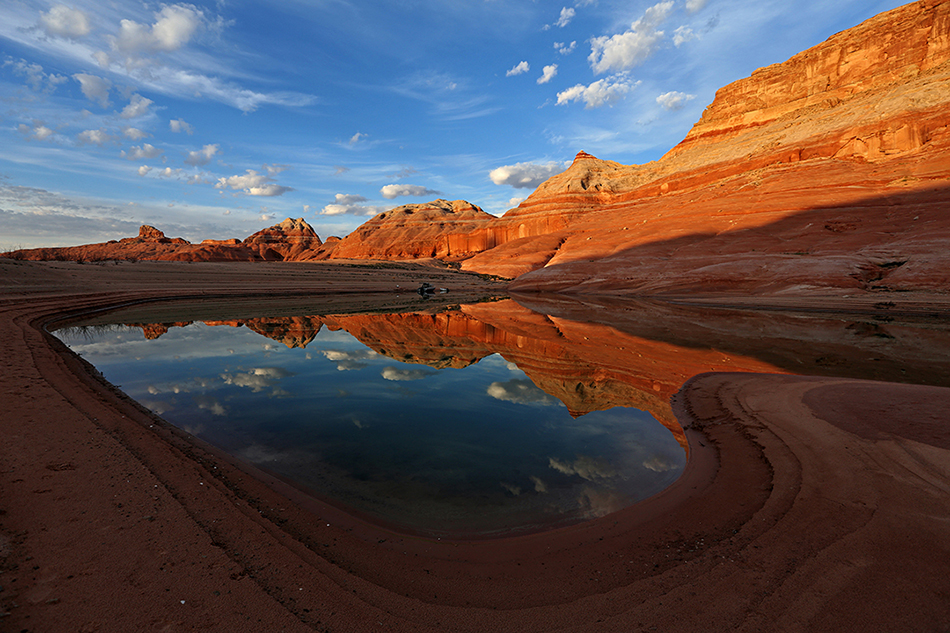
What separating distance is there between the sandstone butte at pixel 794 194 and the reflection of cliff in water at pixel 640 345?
595 inches

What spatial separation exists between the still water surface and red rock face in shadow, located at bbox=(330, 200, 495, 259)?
114 m

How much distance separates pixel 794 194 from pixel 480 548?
→ 67357mm

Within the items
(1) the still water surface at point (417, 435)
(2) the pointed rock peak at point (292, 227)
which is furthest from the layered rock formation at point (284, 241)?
(1) the still water surface at point (417, 435)

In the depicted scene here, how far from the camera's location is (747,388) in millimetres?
10781

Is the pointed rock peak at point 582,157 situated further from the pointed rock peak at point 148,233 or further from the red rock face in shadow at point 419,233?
the pointed rock peak at point 148,233

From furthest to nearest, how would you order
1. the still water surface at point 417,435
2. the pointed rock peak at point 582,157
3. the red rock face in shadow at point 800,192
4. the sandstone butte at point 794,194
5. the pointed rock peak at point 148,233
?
1. the pointed rock peak at point 148,233
2. the pointed rock peak at point 582,157
3. the red rock face in shadow at point 800,192
4. the sandstone butte at point 794,194
5. the still water surface at point 417,435

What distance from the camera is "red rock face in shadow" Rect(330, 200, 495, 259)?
13450 centimetres

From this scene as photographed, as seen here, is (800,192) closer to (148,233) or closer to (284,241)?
(284,241)

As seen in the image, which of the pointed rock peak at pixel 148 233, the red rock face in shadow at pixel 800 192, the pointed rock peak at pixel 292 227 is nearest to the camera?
the red rock face in shadow at pixel 800 192

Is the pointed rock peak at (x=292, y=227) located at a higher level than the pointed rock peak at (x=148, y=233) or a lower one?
higher

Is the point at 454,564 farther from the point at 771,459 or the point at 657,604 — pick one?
the point at 771,459

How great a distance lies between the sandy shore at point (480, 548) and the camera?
3.33m

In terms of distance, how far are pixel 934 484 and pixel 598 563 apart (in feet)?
15.8

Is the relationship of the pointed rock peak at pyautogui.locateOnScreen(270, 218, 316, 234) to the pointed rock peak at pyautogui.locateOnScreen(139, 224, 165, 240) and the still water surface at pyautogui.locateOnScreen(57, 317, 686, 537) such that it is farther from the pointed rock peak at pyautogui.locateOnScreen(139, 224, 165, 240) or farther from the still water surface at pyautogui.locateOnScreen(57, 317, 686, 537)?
the still water surface at pyautogui.locateOnScreen(57, 317, 686, 537)
